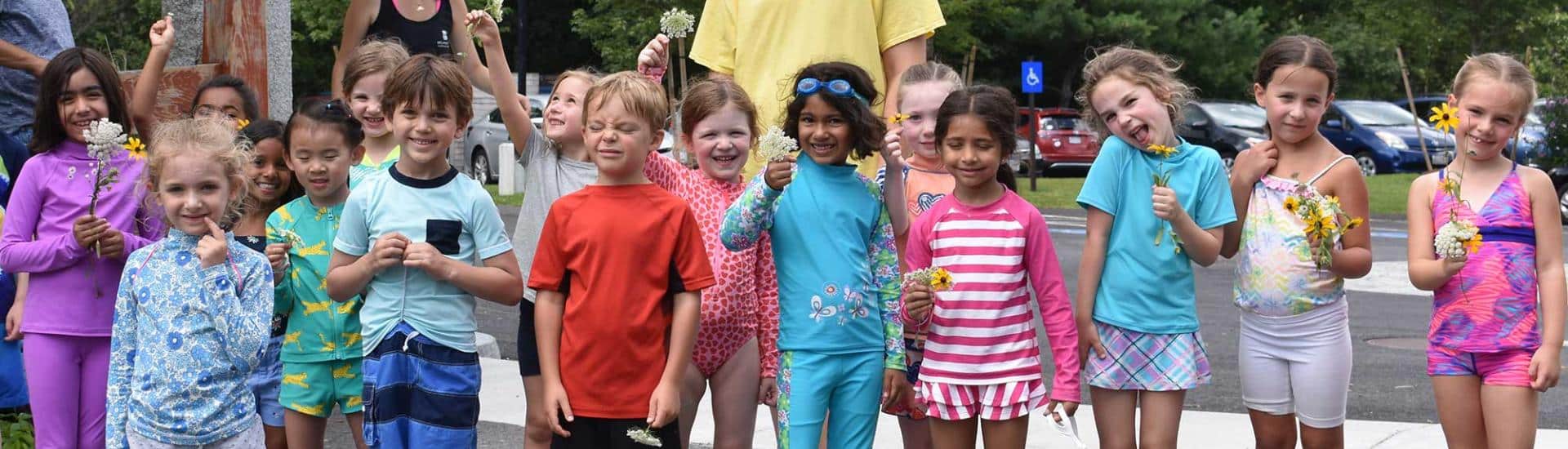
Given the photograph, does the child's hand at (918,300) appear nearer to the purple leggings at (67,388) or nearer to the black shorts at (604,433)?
the black shorts at (604,433)

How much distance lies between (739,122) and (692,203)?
31 centimetres

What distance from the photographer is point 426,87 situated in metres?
4.43

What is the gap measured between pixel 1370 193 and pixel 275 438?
20.4m

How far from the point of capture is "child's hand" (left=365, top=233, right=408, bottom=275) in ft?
13.8

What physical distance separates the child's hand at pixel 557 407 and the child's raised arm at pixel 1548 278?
274cm

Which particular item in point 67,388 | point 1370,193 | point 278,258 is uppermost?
point 278,258

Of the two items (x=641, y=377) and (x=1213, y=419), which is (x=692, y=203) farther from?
(x=1213, y=419)

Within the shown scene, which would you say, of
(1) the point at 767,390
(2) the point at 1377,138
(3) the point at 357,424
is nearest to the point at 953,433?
(1) the point at 767,390

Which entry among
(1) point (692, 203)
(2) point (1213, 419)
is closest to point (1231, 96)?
(2) point (1213, 419)

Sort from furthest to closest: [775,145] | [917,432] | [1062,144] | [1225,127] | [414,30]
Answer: [1062,144], [1225,127], [414,30], [917,432], [775,145]

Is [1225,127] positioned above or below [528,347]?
A: below

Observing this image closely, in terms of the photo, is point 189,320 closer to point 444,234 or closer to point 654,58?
point 444,234

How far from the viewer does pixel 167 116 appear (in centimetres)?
627

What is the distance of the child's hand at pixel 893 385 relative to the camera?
445 cm
